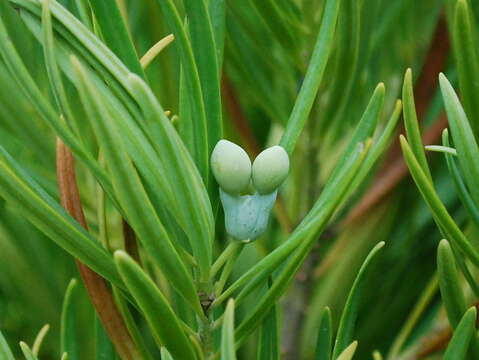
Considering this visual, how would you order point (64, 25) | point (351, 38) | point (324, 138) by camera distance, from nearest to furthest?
point (64, 25)
point (351, 38)
point (324, 138)

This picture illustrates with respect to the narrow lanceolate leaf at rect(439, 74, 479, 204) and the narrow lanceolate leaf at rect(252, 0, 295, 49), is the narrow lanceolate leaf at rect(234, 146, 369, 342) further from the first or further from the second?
the narrow lanceolate leaf at rect(252, 0, 295, 49)

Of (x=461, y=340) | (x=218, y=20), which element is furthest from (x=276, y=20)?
(x=461, y=340)

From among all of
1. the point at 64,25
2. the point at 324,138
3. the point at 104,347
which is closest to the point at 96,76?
the point at 64,25

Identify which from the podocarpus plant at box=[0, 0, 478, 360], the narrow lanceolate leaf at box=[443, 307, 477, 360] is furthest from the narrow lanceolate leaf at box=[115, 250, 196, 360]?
the narrow lanceolate leaf at box=[443, 307, 477, 360]

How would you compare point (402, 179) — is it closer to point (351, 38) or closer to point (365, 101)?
point (365, 101)

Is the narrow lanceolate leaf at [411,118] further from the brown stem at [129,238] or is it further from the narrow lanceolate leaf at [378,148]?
the brown stem at [129,238]

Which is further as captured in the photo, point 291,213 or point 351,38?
point 291,213

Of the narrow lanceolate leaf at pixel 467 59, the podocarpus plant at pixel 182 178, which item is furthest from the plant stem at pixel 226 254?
the narrow lanceolate leaf at pixel 467 59
